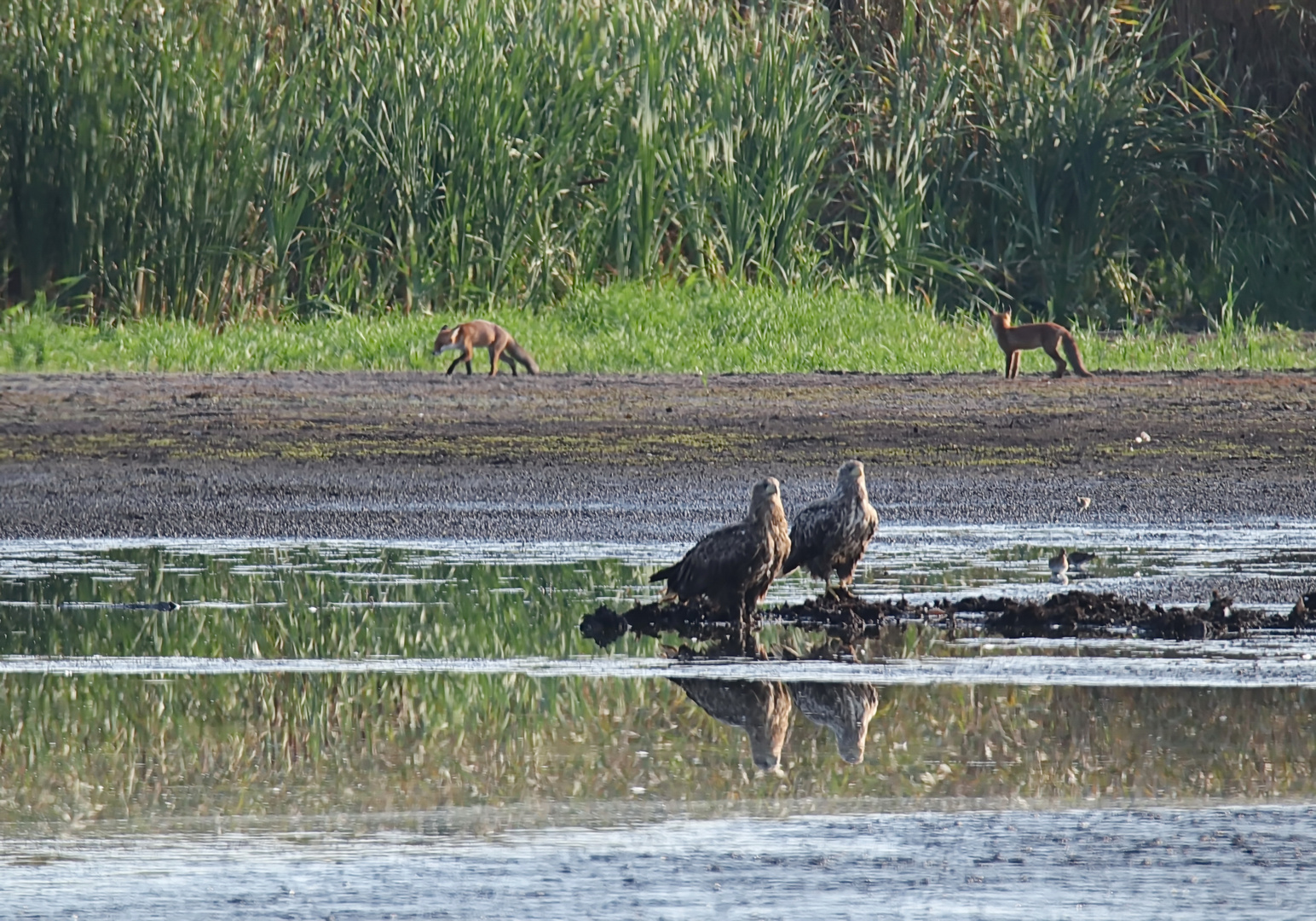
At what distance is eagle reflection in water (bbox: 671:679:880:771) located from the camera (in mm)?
5551

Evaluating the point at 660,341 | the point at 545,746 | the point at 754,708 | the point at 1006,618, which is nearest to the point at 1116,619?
the point at 1006,618

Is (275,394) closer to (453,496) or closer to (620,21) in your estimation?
(453,496)

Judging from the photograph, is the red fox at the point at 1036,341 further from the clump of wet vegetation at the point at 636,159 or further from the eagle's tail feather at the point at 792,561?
the eagle's tail feather at the point at 792,561

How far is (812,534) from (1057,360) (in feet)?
26.0

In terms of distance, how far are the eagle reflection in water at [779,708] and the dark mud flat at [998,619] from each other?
792mm

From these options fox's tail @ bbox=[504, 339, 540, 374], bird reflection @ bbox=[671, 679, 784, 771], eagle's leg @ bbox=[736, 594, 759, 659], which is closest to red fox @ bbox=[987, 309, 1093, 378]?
fox's tail @ bbox=[504, 339, 540, 374]

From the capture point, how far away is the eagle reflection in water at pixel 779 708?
5.55 meters

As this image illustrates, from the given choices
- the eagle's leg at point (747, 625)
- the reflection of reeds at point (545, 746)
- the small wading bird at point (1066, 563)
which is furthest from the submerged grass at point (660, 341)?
the reflection of reeds at point (545, 746)

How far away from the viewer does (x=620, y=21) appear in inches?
733

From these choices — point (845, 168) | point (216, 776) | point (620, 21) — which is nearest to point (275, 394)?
point (620, 21)

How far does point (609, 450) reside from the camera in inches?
492

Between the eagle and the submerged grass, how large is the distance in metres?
9.68

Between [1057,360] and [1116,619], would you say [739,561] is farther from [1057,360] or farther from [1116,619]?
[1057,360]

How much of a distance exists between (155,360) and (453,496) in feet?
18.7
